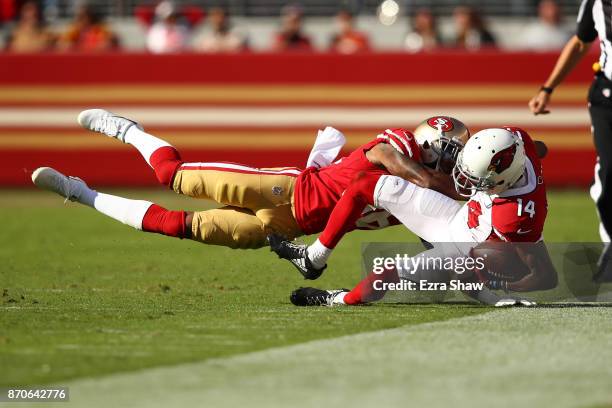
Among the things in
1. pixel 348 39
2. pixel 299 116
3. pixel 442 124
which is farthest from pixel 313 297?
pixel 348 39

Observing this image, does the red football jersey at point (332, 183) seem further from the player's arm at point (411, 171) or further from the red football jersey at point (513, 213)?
the red football jersey at point (513, 213)

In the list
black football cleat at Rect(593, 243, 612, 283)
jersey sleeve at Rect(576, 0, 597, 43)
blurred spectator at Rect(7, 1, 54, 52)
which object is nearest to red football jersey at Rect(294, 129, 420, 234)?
black football cleat at Rect(593, 243, 612, 283)

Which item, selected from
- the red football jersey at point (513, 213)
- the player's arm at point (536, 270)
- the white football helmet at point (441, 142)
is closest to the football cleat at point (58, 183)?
the white football helmet at point (441, 142)

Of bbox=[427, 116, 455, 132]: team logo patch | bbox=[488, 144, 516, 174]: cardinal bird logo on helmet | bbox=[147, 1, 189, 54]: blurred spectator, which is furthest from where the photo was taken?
bbox=[147, 1, 189, 54]: blurred spectator

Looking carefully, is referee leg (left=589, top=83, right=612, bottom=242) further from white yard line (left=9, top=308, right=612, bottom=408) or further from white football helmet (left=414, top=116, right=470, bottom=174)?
white yard line (left=9, top=308, right=612, bottom=408)

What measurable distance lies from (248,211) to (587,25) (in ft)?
8.63

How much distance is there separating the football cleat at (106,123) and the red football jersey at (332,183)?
4.90ft

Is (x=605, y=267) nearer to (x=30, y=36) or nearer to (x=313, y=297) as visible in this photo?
(x=313, y=297)

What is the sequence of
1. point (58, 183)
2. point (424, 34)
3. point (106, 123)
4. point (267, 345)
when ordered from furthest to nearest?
point (424, 34) → point (106, 123) → point (58, 183) → point (267, 345)

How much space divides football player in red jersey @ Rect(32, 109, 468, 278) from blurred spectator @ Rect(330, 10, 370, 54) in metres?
7.23

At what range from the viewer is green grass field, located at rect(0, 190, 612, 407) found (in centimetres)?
435

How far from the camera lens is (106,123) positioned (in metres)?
8.15

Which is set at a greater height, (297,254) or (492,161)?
(492,161)

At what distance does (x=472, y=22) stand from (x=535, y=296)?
8218 mm
